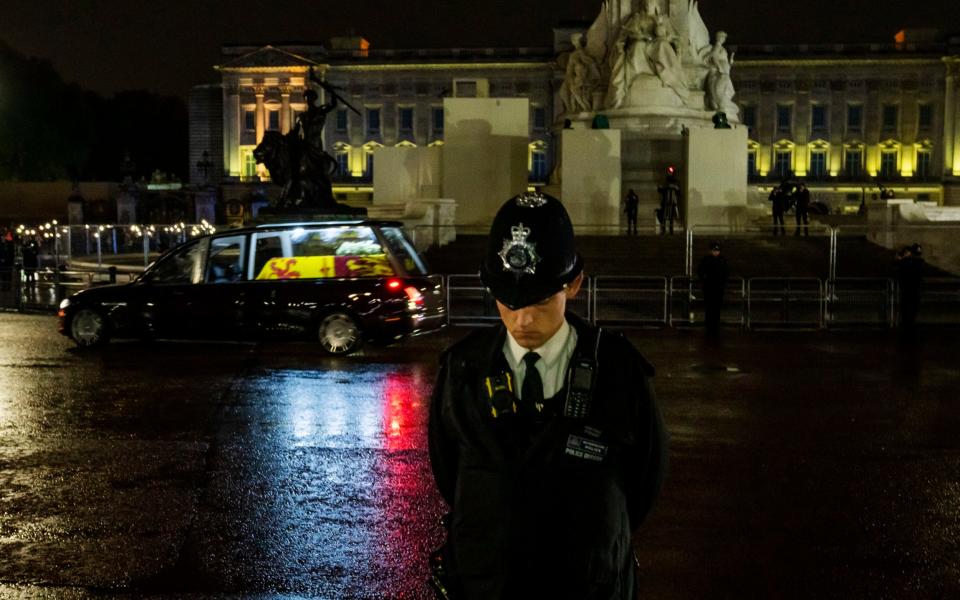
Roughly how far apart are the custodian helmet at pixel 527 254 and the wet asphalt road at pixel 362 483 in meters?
2.94

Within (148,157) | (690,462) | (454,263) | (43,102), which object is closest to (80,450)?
(690,462)

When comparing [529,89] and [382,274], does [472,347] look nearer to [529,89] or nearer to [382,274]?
[382,274]

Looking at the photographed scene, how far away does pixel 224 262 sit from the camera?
15.6 m

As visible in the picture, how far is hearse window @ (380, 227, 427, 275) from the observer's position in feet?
50.5

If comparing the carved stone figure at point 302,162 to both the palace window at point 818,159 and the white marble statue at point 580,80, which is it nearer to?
the white marble statue at point 580,80

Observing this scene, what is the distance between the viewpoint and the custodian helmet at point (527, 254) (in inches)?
115

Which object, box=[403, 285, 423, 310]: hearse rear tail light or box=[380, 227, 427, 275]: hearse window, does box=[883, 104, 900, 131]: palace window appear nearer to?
box=[380, 227, 427, 275]: hearse window

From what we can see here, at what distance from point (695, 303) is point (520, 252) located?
63.1 ft

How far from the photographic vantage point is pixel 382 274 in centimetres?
1531

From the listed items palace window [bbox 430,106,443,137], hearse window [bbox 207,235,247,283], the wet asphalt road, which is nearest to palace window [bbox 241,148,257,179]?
palace window [bbox 430,106,443,137]

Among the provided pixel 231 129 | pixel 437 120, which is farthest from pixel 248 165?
pixel 437 120

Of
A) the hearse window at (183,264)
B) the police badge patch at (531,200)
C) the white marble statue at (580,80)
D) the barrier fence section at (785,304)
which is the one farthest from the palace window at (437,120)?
the police badge patch at (531,200)

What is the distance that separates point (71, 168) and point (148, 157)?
24280mm

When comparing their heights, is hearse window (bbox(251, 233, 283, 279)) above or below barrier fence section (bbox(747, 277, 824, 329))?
above
